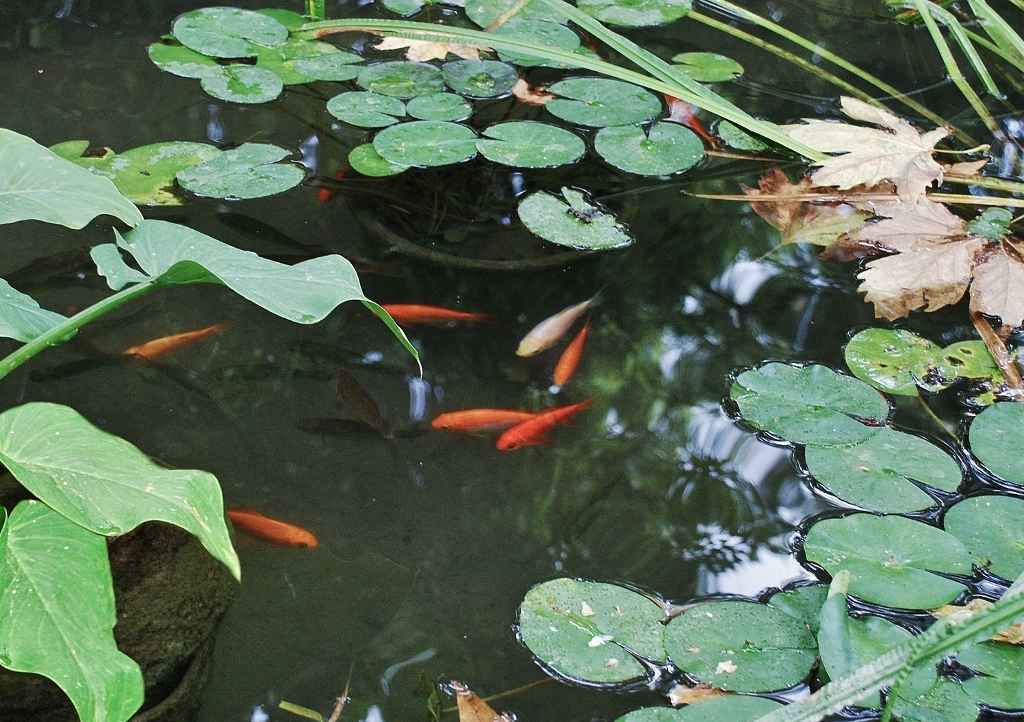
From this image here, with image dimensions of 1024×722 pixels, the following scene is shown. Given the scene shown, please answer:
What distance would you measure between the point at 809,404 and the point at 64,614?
4.12ft

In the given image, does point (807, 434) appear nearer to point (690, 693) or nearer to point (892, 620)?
point (892, 620)

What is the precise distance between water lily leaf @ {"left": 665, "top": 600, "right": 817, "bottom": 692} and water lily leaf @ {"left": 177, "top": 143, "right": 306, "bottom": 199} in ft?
4.38

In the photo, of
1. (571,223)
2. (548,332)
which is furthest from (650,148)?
(548,332)

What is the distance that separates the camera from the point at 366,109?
2.23 m

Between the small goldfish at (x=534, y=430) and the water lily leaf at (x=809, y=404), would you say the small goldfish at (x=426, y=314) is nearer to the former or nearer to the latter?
the small goldfish at (x=534, y=430)

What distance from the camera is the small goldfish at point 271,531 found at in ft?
4.54

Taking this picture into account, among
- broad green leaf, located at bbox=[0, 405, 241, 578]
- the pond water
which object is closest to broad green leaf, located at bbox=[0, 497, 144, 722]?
broad green leaf, located at bbox=[0, 405, 241, 578]

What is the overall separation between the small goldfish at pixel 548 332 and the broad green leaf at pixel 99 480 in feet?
3.05

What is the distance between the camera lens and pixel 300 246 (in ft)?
6.32

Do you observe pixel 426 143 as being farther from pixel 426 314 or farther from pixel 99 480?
pixel 99 480

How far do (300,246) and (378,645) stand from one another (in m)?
0.99

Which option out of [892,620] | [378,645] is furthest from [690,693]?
[378,645]

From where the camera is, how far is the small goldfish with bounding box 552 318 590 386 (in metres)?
1.72

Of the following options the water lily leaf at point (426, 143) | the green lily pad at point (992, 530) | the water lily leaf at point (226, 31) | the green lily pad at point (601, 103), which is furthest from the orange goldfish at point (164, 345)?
the green lily pad at point (992, 530)
